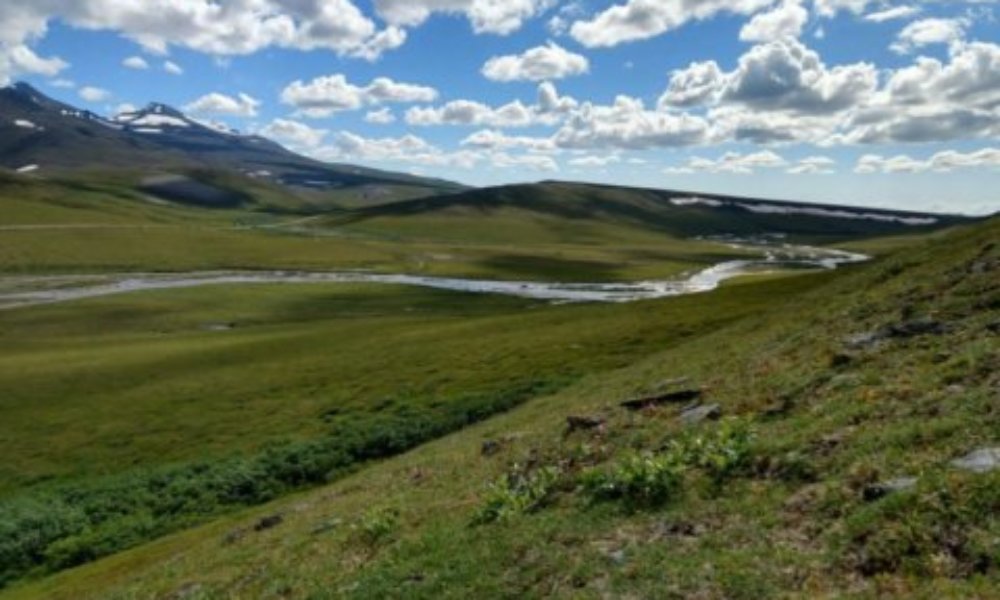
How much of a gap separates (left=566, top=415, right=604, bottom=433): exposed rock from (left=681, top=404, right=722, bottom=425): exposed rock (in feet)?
9.35

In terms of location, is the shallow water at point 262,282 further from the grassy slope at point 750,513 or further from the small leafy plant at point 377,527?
the small leafy plant at point 377,527

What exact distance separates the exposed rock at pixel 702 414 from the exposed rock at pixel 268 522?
645 inches

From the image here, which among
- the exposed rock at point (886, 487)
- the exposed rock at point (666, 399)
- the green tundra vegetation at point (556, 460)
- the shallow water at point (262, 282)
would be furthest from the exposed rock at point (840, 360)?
the shallow water at point (262, 282)

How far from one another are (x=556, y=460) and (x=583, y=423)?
12.9 feet

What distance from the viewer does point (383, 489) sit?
3114cm

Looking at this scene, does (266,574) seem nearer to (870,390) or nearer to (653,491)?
(653,491)

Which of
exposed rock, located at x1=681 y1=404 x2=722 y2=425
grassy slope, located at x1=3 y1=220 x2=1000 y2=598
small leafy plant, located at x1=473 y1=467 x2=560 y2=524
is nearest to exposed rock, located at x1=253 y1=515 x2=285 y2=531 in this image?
grassy slope, located at x1=3 y1=220 x2=1000 y2=598

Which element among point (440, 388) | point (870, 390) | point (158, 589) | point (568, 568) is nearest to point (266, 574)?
point (158, 589)

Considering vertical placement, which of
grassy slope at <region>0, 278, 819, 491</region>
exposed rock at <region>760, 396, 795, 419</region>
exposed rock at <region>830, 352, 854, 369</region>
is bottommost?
grassy slope at <region>0, 278, 819, 491</region>

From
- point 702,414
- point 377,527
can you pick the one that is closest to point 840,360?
point 702,414

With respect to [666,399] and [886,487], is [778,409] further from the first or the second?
[886,487]

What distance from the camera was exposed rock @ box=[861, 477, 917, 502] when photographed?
47.8 feet

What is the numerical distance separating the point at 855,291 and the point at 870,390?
26.3 metres

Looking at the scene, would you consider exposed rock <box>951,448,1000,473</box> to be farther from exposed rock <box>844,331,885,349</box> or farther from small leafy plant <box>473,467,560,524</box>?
exposed rock <box>844,331,885,349</box>
